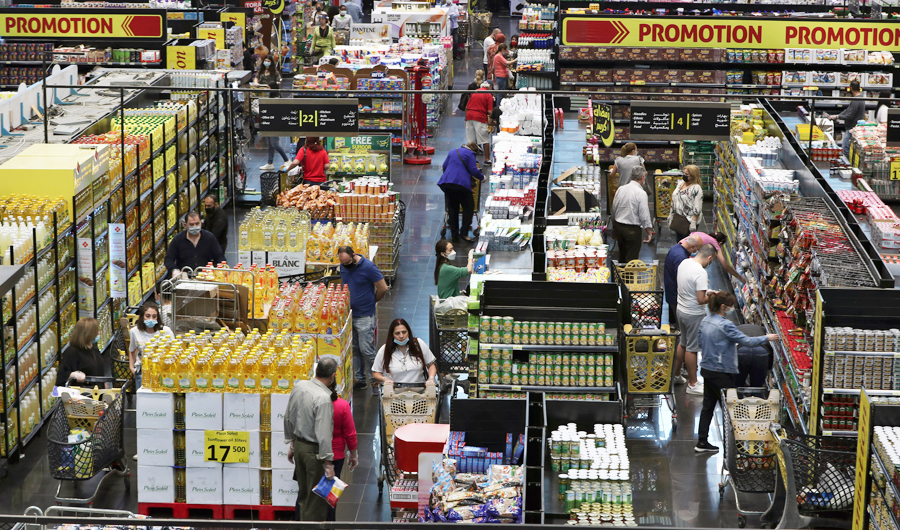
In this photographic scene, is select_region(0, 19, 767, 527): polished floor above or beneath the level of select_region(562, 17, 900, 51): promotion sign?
beneath

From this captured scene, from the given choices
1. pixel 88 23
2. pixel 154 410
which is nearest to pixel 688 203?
pixel 154 410

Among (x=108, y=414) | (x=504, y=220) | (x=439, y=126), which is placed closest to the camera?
(x=108, y=414)

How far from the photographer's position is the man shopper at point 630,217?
14062 millimetres

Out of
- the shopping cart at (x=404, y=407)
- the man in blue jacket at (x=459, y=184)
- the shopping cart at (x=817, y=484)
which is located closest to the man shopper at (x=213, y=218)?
the man in blue jacket at (x=459, y=184)

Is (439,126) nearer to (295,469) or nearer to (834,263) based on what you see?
Answer: (834,263)

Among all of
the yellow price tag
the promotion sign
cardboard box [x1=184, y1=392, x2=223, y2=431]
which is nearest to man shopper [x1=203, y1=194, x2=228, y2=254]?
cardboard box [x1=184, y1=392, x2=223, y2=431]

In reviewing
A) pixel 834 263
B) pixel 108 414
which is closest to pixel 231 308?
pixel 108 414

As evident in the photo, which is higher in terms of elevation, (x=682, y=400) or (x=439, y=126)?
(x=439, y=126)

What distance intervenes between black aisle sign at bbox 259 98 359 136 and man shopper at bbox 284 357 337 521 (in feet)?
17.8

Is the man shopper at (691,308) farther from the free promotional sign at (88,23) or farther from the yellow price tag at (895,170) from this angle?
the free promotional sign at (88,23)

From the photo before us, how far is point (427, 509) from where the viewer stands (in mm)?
7578

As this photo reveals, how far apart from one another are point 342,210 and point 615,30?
7.75 meters

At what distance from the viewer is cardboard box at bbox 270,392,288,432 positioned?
858cm

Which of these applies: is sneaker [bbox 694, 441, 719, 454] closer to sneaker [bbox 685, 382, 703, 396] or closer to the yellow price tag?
sneaker [bbox 685, 382, 703, 396]
